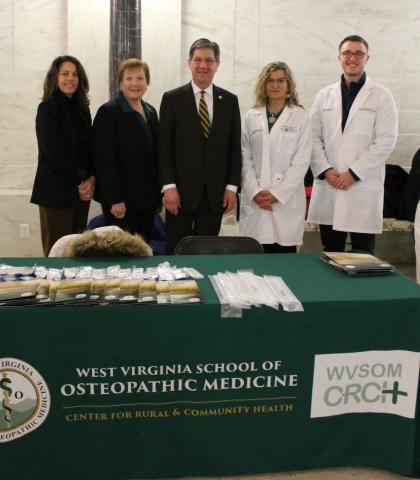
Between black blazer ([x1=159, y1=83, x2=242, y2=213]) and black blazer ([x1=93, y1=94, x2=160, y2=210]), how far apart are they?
0.12m

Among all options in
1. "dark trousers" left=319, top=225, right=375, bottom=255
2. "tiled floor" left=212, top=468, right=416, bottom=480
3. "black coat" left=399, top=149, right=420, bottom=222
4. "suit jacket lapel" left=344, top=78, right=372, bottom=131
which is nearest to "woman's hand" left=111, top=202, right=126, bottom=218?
"dark trousers" left=319, top=225, right=375, bottom=255

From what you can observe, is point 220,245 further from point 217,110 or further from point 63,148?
point 63,148

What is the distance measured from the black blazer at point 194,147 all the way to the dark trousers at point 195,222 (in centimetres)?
5

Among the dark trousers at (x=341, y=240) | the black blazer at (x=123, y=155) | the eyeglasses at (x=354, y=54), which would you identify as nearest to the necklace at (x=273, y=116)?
the eyeglasses at (x=354, y=54)

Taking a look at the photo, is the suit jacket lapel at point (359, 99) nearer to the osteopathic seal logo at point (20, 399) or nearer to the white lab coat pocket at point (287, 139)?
the white lab coat pocket at point (287, 139)

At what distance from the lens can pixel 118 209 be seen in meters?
3.58

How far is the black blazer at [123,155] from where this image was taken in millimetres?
3525

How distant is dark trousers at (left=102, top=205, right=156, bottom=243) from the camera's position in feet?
12.1

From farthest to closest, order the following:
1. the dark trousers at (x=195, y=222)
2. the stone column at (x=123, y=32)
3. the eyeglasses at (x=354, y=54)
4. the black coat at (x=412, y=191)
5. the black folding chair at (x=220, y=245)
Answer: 1. the stone column at (x=123, y=32)
2. the black coat at (x=412, y=191)
3. the eyeglasses at (x=354, y=54)
4. the dark trousers at (x=195, y=222)
5. the black folding chair at (x=220, y=245)

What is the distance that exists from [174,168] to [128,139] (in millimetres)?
311

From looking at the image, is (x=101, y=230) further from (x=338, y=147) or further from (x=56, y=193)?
(x=338, y=147)

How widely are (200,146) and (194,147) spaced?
36mm

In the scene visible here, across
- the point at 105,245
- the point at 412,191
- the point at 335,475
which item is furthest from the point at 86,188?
the point at 412,191

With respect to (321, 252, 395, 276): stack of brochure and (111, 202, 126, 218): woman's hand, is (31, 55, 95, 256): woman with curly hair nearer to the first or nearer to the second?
(111, 202, 126, 218): woman's hand
